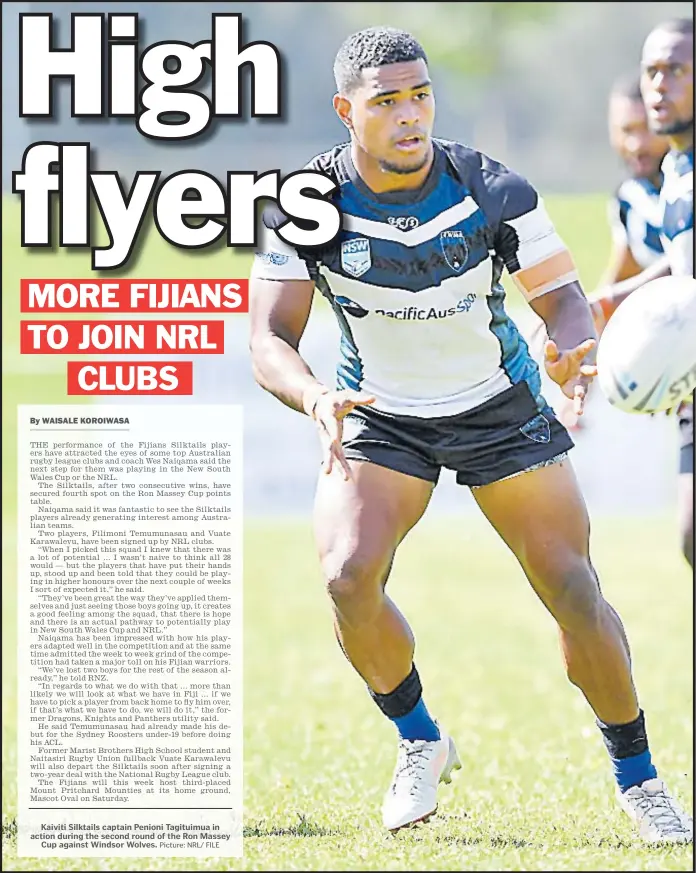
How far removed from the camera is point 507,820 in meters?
4.98

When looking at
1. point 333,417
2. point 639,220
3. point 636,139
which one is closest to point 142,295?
point 333,417

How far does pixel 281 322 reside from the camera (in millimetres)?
4617

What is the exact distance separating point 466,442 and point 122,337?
49.0 inches

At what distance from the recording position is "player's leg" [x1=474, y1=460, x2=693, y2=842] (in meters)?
4.56

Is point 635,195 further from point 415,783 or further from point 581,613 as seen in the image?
point 415,783

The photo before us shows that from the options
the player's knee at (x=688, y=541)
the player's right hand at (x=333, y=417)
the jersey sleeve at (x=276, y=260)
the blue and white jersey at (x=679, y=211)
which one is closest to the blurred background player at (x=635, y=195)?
the blue and white jersey at (x=679, y=211)

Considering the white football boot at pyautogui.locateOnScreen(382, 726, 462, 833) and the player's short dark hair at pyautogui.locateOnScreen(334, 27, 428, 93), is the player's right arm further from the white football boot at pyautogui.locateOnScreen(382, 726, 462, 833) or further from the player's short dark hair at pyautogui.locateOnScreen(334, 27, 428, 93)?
the white football boot at pyautogui.locateOnScreen(382, 726, 462, 833)

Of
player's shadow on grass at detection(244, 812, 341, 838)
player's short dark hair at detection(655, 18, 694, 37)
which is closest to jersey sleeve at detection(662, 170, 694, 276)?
player's short dark hair at detection(655, 18, 694, 37)

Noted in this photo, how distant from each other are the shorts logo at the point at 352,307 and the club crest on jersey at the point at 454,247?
1.02 feet

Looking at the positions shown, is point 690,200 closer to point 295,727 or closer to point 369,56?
point 369,56

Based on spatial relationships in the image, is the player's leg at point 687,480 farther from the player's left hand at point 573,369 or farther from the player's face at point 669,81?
the player's left hand at point 573,369

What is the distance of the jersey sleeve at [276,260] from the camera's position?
4645 millimetres

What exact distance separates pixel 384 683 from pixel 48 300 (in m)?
1.71

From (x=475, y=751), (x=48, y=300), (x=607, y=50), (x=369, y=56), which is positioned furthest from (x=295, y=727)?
(x=607, y=50)
